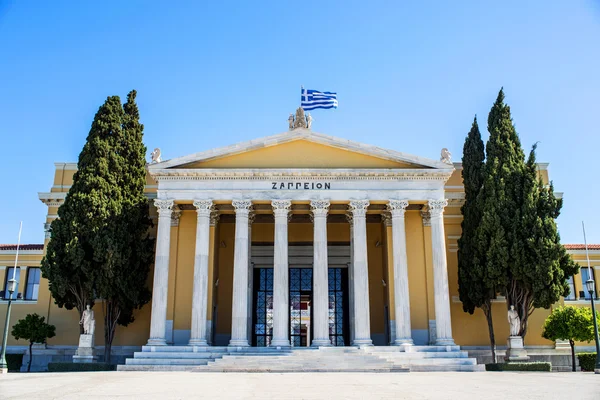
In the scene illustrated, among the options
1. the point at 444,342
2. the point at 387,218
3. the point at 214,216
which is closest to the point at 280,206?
the point at 214,216

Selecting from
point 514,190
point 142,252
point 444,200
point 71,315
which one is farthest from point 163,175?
point 514,190

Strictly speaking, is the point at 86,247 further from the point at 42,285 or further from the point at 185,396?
the point at 185,396

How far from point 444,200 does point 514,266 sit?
14.6 ft

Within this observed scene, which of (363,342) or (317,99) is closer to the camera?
(363,342)

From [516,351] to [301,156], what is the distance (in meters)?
13.4

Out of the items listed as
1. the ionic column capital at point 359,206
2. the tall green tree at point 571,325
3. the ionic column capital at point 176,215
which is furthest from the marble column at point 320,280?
the tall green tree at point 571,325

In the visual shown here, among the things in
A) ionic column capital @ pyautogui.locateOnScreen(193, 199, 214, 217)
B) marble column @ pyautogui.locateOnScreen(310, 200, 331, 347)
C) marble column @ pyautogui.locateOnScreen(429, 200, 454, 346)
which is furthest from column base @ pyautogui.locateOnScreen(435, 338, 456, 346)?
ionic column capital @ pyautogui.locateOnScreen(193, 199, 214, 217)

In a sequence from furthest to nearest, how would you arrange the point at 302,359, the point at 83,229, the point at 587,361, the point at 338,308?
the point at 338,308
the point at 587,361
the point at 83,229
the point at 302,359

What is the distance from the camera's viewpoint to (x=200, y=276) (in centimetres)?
2745

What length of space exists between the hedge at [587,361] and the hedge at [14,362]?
91.3ft

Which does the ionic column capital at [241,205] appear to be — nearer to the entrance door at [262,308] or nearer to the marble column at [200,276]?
the marble column at [200,276]

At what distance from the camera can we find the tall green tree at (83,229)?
26.7 m

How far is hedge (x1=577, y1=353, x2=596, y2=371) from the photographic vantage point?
2807 cm

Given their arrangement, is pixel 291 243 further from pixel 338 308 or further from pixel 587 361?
pixel 587 361
